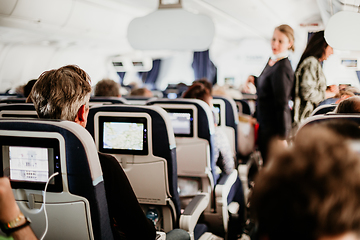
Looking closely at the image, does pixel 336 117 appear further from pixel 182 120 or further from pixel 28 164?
pixel 182 120

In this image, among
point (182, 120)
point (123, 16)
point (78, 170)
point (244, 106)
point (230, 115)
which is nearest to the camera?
point (78, 170)

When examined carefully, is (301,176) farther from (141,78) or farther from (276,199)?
(141,78)

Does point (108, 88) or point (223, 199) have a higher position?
point (108, 88)

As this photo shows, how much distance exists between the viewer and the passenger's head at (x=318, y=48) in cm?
267

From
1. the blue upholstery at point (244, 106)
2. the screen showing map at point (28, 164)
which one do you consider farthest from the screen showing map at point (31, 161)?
the blue upholstery at point (244, 106)

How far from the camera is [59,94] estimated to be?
53.6 inches

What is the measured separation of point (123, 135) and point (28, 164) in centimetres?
85

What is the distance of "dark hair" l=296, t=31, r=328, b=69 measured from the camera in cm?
267

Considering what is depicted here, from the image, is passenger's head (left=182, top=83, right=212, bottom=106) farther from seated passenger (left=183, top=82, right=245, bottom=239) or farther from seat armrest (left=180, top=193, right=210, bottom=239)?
seat armrest (left=180, top=193, right=210, bottom=239)

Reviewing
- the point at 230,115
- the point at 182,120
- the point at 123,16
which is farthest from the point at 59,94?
the point at 123,16

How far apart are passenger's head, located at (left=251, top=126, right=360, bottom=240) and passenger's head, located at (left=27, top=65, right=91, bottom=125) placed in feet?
3.33

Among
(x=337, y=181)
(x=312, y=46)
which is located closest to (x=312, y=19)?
(x=312, y=46)

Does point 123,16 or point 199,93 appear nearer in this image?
point 199,93

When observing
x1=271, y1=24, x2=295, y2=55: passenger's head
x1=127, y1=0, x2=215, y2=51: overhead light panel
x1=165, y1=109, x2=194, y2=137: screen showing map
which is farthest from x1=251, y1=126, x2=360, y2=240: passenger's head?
x1=127, y1=0, x2=215, y2=51: overhead light panel
